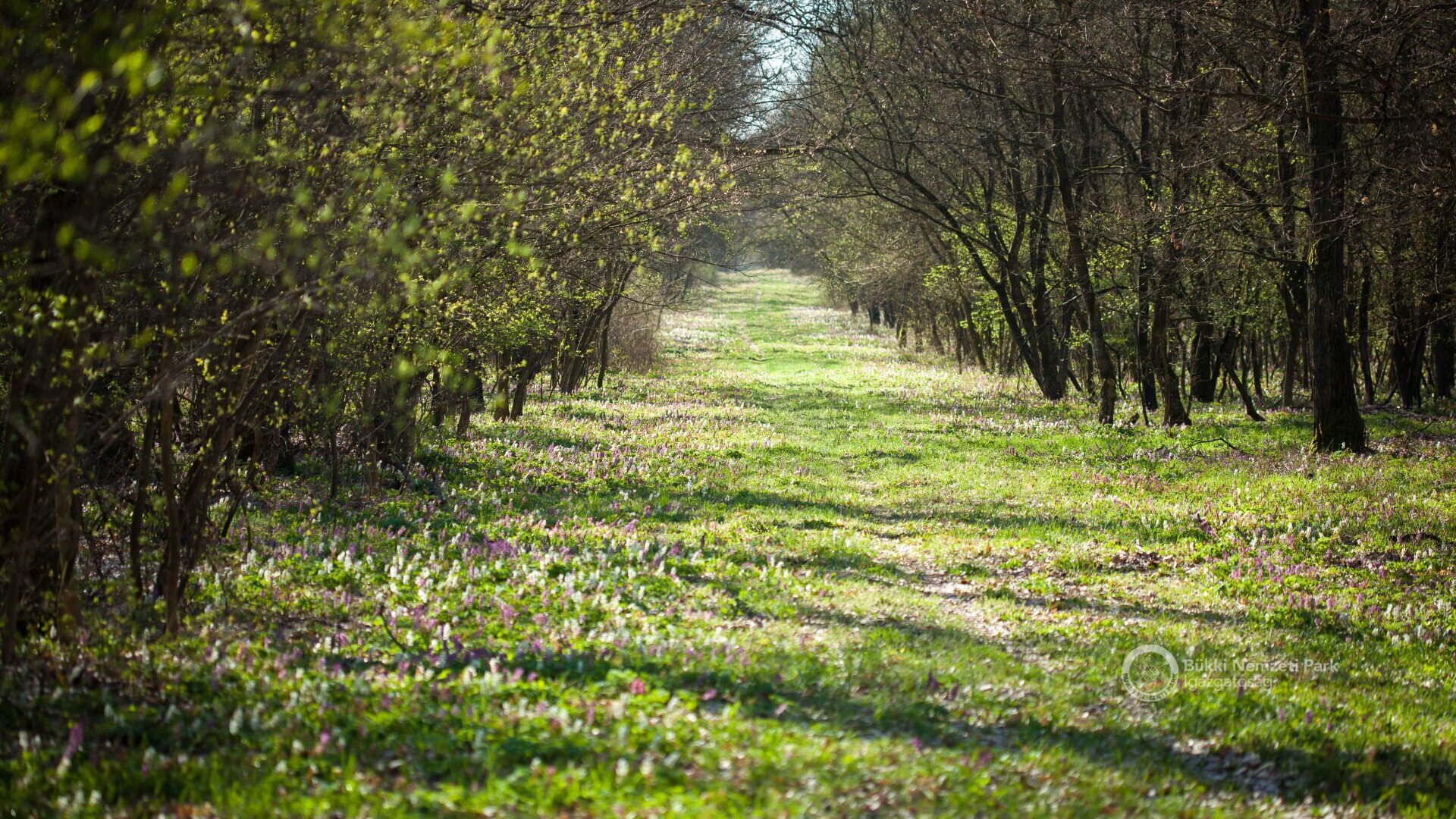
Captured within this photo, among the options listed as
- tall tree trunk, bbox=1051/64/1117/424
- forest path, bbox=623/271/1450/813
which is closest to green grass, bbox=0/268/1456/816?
forest path, bbox=623/271/1450/813

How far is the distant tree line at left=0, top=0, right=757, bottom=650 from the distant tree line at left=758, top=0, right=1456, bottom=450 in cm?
870

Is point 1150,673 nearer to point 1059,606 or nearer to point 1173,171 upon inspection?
point 1059,606

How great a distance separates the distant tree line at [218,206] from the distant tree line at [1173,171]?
28.5ft

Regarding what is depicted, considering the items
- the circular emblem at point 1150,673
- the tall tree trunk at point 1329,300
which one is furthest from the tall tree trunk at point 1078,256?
the circular emblem at point 1150,673

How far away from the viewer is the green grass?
498 centimetres

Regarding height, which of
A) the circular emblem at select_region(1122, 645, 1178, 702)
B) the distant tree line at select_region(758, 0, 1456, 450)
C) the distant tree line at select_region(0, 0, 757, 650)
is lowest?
the circular emblem at select_region(1122, 645, 1178, 702)

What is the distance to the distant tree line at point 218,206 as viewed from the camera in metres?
5.33

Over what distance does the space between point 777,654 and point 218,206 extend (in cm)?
453

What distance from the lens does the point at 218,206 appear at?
653cm

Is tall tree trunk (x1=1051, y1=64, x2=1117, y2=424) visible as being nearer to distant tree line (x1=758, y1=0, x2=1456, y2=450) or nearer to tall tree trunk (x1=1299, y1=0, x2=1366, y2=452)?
distant tree line (x1=758, y1=0, x2=1456, y2=450)

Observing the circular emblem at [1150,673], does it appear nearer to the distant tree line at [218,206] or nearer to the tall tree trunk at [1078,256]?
the distant tree line at [218,206]

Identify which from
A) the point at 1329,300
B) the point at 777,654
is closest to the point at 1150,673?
the point at 777,654

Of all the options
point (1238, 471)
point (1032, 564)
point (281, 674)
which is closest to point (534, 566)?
point (281, 674)

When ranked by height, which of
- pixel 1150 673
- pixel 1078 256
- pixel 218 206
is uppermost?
pixel 1078 256
